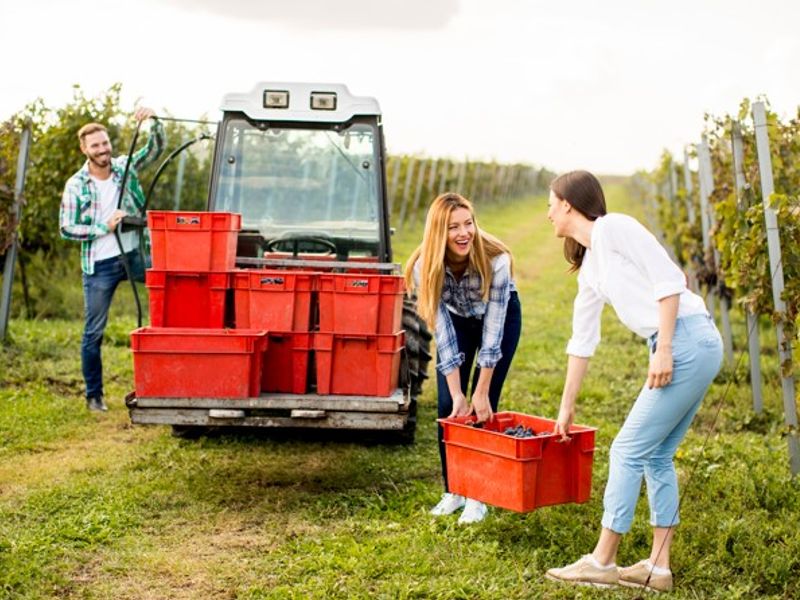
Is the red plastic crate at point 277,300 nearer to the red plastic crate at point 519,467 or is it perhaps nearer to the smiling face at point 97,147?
the red plastic crate at point 519,467

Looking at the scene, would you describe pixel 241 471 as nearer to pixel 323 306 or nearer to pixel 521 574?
Answer: pixel 323 306

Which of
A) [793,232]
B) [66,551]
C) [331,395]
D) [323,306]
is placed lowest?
[66,551]

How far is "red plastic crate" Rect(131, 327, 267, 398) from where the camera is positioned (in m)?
6.15

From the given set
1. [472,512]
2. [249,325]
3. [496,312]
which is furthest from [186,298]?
[472,512]

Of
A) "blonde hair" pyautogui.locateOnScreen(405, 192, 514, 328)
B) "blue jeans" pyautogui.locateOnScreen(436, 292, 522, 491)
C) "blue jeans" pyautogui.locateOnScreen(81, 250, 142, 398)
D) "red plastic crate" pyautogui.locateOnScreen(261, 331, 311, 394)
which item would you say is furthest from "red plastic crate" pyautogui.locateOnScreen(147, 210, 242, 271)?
"blue jeans" pyautogui.locateOnScreen(81, 250, 142, 398)

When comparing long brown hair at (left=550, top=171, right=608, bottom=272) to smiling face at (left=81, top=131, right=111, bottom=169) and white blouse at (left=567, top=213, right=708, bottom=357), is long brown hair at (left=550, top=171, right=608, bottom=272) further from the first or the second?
smiling face at (left=81, top=131, right=111, bottom=169)

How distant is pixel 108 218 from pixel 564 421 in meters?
4.48

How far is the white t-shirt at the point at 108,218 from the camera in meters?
8.37

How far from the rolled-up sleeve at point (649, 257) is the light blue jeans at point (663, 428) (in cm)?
18

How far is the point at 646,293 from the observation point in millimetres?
4566

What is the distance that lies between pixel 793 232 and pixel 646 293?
239 cm

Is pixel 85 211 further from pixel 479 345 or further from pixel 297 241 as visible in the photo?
pixel 479 345

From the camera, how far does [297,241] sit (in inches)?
311

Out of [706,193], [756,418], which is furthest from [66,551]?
[706,193]
